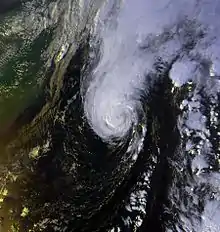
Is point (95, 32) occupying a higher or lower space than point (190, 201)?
higher

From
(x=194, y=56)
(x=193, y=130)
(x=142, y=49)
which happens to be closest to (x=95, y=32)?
(x=142, y=49)

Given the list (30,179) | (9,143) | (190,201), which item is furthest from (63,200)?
(190,201)

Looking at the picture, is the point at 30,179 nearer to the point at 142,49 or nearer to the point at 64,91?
the point at 64,91

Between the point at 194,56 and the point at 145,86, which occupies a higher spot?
the point at 194,56

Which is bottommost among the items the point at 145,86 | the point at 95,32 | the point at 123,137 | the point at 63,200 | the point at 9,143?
the point at 63,200

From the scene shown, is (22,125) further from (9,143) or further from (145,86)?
(145,86)
